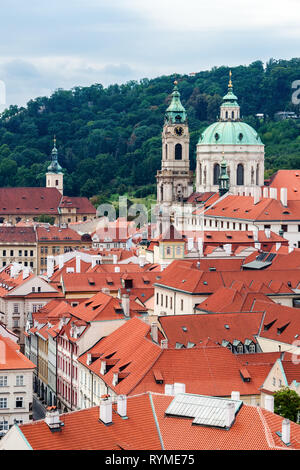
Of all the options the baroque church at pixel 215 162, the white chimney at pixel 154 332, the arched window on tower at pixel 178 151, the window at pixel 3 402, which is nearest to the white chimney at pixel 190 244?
the white chimney at pixel 154 332

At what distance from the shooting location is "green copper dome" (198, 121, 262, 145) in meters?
140

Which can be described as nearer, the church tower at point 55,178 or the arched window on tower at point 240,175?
the arched window on tower at point 240,175

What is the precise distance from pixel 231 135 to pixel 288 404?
324ft

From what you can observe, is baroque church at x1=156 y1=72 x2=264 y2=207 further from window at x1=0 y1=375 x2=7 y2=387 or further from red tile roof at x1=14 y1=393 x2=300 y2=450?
red tile roof at x1=14 y1=393 x2=300 y2=450

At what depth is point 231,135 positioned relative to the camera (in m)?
140

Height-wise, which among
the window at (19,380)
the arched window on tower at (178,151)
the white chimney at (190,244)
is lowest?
the window at (19,380)

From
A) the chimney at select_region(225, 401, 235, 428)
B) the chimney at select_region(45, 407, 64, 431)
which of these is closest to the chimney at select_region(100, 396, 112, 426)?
the chimney at select_region(45, 407, 64, 431)

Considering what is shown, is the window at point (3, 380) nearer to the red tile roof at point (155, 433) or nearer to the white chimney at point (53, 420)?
the red tile roof at point (155, 433)

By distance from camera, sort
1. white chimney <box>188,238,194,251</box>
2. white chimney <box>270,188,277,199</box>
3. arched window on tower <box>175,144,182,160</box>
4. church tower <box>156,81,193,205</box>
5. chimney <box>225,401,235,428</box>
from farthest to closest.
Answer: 1. arched window on tower <box>175,144,182,160</box>
2. church tower <box>156,81,193,205</box>
3. white chimney <box>270,188,277,199</box>
4. white chimney <box>188,238,194,251</box>
5. chimney <box>225,401,235,428</box>

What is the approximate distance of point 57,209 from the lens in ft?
537

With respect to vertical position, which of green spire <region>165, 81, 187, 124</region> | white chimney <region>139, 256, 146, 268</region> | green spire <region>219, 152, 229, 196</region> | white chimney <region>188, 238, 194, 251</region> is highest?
green spire <region>165, 81, 187, 124</region>

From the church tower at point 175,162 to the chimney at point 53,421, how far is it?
108 m

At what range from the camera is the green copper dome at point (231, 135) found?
5507 inches
